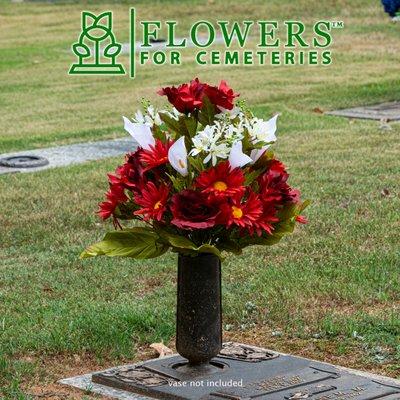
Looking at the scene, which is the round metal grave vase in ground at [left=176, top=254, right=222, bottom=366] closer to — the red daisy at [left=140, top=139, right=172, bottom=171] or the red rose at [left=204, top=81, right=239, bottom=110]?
the red daisy at [left=140, top=139, right=172, bottom=171]

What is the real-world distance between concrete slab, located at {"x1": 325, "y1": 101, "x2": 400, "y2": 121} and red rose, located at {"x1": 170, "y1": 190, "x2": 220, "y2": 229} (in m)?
7.86

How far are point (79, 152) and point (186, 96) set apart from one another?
6.40 meters

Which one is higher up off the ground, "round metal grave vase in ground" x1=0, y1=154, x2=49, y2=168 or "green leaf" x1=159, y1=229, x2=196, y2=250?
"round metal grave vase in ground" x1=0, y1=154, x2=49, y2=168

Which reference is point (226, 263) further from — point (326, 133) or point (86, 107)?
point (86, 107)

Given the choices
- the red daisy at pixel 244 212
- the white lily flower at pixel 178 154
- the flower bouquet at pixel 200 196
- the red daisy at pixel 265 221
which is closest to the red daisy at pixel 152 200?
the flower bouquet at pixel 200 196

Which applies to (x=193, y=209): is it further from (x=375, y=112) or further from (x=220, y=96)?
(x=375, y=112)

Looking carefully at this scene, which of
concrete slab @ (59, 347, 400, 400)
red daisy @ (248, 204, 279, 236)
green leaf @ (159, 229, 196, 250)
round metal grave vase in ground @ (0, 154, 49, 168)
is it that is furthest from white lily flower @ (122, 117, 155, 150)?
round metal grave vase in ground @ (0, 154, 49, 168)

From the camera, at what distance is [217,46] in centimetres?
1997

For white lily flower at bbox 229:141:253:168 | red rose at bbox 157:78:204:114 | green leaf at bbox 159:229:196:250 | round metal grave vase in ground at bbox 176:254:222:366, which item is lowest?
round metal grave vase in ground at bbox 176:254:222:366

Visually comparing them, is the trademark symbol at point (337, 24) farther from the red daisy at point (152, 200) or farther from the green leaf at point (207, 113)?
the red daisy at point (152, 200)

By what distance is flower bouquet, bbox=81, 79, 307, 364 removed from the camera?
437 cm

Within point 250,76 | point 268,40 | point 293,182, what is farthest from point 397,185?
point 268,40

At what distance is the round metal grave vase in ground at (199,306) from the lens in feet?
15.1

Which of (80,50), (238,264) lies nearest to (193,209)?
(238,264)
